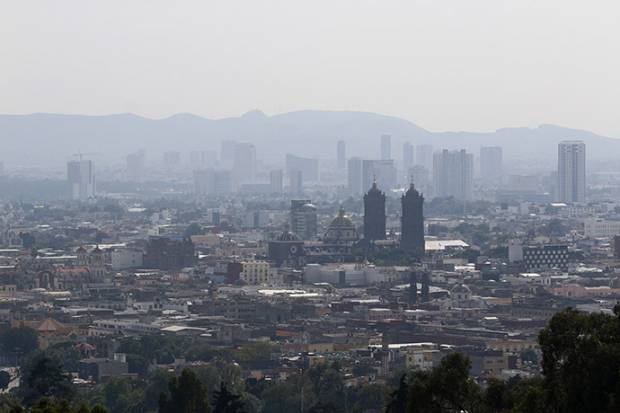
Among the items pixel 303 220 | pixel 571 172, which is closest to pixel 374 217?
pixel 303 220

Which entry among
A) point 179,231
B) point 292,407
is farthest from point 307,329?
point 179,231

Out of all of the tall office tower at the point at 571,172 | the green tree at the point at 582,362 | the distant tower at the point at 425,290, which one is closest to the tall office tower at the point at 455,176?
the tall office tower at the point at 571,172

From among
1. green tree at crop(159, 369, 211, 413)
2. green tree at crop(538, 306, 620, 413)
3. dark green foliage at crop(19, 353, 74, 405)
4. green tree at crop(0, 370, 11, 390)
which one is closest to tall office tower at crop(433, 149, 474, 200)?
green tree at crop(0, 370, 11, 390)

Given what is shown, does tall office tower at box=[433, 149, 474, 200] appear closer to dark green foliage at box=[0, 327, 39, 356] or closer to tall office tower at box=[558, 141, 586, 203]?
tall office tower at box=[558, 141, 586, 203]

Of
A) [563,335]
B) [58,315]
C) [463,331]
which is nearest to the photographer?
[563,335]

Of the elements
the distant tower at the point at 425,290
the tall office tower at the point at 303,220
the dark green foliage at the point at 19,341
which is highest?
the tall office tower at the point at 303,220

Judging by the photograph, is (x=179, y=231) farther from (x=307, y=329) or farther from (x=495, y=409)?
(x=495, y=409)

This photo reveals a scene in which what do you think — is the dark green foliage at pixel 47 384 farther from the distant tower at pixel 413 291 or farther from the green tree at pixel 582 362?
the distant tower at pixel 413 291
